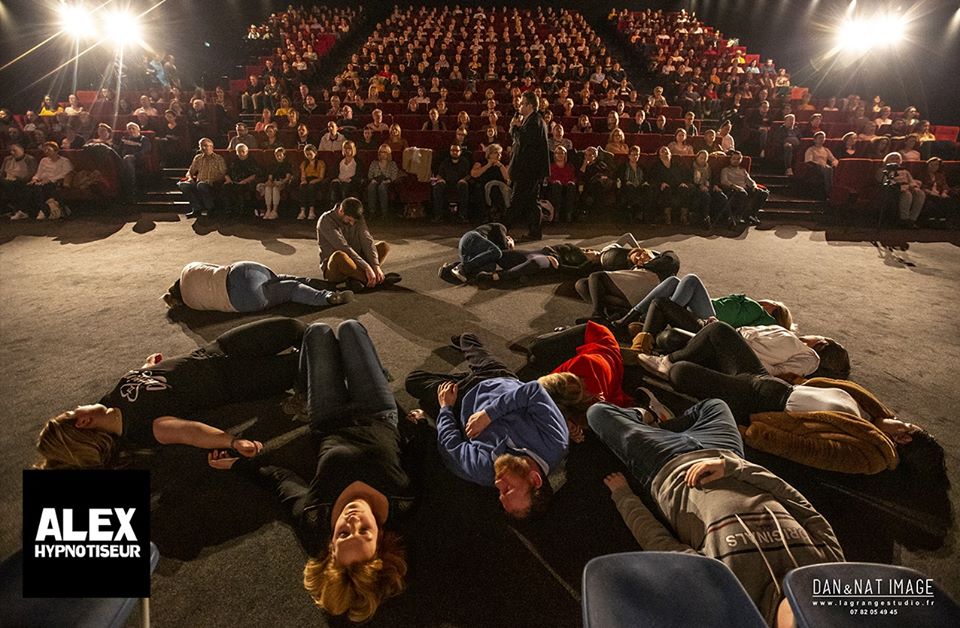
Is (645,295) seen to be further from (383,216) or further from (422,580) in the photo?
(383,216)

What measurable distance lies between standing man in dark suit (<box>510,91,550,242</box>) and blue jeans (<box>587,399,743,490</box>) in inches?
137

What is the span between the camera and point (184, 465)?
1.97 meters

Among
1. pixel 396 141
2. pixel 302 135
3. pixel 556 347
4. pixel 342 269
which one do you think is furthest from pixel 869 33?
pixel 342 269

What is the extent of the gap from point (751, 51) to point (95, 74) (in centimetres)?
1767

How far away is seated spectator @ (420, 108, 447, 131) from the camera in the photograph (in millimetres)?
6965

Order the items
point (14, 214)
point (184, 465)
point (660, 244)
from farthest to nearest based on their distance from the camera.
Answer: point (14, 214), point (660, 244), point (184, 465)

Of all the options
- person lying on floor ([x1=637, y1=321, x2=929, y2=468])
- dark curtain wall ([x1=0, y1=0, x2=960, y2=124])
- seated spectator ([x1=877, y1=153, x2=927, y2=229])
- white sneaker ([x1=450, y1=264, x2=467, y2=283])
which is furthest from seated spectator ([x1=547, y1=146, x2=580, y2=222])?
dark curtain wall ([x1=0, y1=0, x2=960, y2=124])

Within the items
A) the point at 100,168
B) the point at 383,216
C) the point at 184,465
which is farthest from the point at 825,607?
the point at 100,168

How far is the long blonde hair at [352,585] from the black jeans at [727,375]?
169 centimetres

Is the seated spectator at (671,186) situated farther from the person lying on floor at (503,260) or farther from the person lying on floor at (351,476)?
the person lying on floor at (351,476)

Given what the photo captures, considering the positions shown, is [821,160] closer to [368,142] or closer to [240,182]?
[368,142]

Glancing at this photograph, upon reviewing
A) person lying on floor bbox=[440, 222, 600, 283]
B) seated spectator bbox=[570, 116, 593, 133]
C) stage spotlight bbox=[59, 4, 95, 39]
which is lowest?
person lying on floor bbox=[440, 222, 600, 283]

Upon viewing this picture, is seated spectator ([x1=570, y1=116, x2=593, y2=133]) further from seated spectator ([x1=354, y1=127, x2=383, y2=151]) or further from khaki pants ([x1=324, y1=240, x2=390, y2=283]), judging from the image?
khaki pants ([x1=324, y1=240, x2=390, y2=283])

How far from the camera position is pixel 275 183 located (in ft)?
19.4
